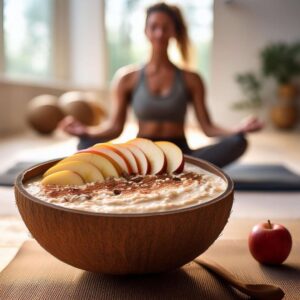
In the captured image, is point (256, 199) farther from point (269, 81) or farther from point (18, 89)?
point (269, 81)

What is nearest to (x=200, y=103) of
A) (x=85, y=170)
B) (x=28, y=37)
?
(x=85, y=170)

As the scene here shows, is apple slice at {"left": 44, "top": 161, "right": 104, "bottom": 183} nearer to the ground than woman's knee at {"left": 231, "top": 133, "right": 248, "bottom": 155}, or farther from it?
farther from it

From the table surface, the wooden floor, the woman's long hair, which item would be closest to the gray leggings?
the wooden floor

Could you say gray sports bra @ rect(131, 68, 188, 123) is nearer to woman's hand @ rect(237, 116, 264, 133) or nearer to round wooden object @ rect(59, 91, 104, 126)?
woman's hand @ rect(237, 116, 264, 133)

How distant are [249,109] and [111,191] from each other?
6034mm

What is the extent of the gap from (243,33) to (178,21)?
4.20 m

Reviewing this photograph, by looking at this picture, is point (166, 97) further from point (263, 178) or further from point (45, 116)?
point (45, 116)

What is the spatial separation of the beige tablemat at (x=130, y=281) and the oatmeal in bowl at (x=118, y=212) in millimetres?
50

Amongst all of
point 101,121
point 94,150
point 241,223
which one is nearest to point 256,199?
point 241,223

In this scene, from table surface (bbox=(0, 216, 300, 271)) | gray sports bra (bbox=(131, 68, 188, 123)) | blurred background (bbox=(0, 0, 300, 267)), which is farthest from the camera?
blurred background (bbox=(0, 0, 300, 267))

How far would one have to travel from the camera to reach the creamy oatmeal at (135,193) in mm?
850

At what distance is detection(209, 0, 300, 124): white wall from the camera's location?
21.0 feet

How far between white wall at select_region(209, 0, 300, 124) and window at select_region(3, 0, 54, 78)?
2.24 meters

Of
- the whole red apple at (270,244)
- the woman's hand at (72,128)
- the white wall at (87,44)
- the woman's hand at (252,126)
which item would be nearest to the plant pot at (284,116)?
the white wall at (87,44)
